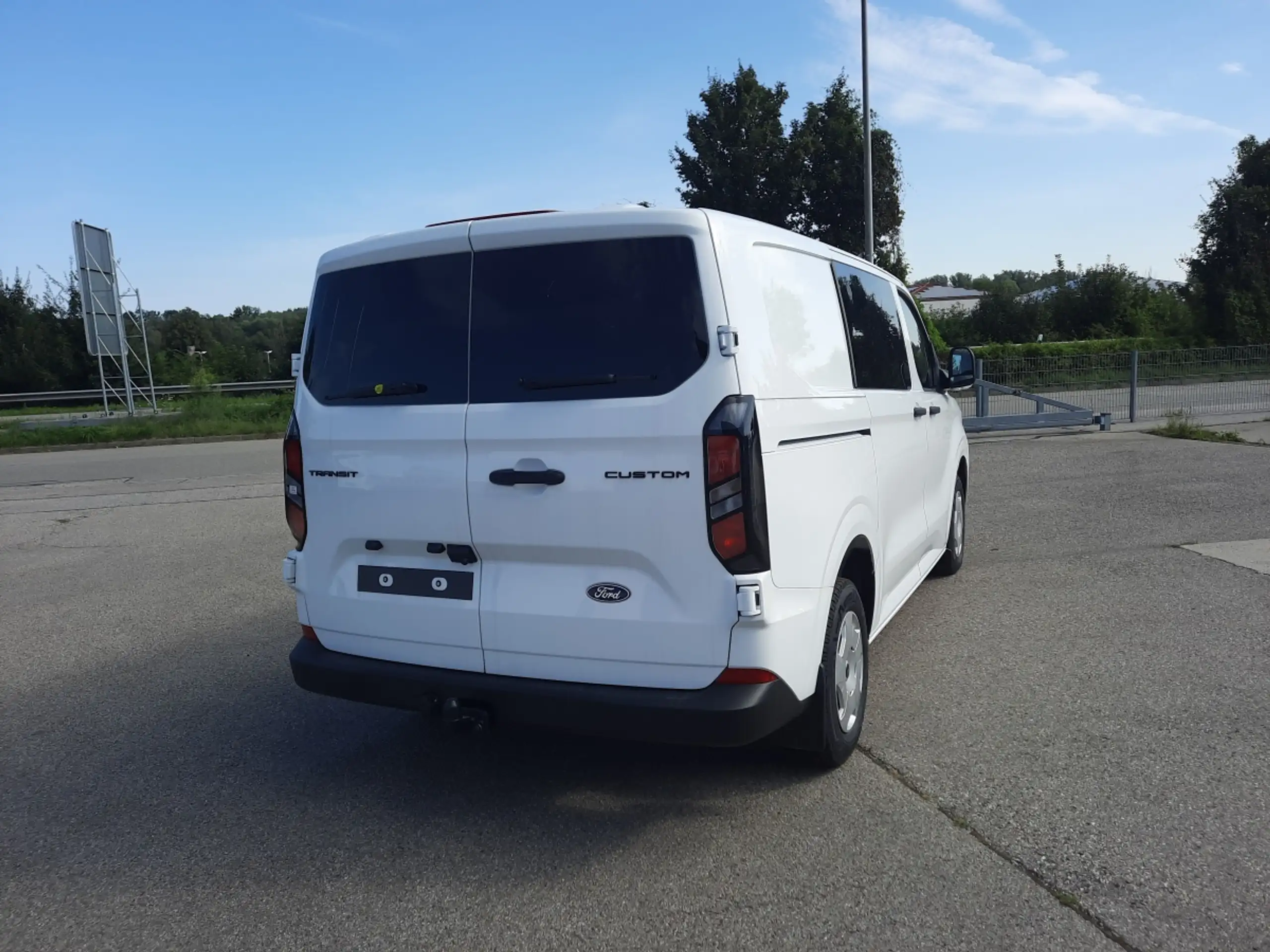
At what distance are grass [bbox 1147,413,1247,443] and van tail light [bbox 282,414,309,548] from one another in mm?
14955

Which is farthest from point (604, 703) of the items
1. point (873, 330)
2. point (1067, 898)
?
point (873, 330)

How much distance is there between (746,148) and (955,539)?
30711mm

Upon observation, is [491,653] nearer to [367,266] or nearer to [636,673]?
[636,673]

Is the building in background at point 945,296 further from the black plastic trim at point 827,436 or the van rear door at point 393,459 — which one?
the van rear door at point 393,459

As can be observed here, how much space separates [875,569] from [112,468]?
54.5 ft

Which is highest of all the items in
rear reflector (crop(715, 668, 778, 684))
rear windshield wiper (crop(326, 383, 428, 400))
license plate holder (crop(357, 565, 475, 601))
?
rear windshield wiper (crop(326, 383, 428, 400))

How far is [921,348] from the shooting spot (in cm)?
607

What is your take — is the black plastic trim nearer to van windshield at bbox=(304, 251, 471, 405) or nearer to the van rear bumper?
the van rear bumper

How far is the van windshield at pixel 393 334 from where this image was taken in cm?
362

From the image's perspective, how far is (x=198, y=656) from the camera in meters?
5.95

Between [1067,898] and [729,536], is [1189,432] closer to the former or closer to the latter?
[1067,898]

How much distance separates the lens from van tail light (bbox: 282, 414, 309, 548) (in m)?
3.94

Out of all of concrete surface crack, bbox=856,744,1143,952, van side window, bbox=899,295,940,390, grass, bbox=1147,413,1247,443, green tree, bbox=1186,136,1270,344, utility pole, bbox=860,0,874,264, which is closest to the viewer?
concrete surface crack, bbox=856,744,1143,952

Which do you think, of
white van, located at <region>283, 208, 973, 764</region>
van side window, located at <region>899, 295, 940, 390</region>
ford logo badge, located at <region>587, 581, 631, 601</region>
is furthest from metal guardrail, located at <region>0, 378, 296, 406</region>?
ford logo badge, located at <region>587, 581, 631, 601</region>
